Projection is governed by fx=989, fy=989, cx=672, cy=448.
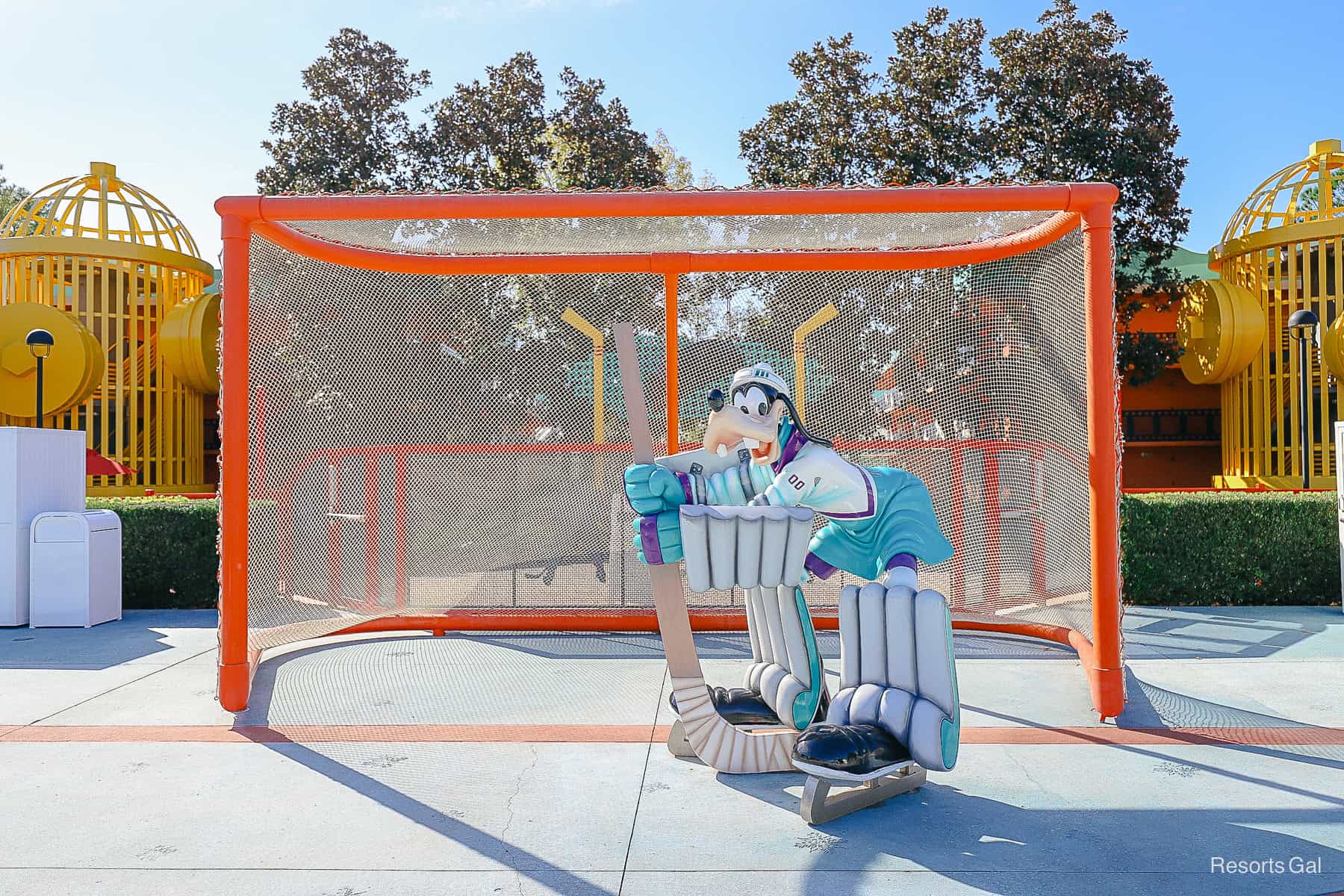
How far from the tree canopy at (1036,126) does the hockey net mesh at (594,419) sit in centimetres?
760

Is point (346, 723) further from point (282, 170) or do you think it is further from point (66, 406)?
point (282, 170)

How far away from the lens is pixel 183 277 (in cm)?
1406

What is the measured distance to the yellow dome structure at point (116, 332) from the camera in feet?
41.0

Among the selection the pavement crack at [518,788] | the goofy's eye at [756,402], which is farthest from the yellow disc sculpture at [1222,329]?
the pavement crack at [518,788]

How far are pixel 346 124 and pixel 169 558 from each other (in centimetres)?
946

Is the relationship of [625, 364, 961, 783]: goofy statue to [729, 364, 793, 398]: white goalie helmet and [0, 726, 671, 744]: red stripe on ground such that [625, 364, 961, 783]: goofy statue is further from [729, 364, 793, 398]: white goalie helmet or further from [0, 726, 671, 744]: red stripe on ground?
[0, 726, 671, 744]: red stripe on ground

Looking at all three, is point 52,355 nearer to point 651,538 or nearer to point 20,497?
point 20,497

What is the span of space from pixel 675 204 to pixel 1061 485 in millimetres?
2970

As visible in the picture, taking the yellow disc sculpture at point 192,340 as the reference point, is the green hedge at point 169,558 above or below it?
below

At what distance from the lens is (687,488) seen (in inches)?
147

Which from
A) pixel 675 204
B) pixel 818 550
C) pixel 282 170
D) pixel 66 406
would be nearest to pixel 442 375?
pixel 675 204

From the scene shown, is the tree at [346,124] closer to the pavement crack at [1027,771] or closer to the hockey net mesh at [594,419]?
the hockey net mesh at [594,419]

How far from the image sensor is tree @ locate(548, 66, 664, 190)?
15.1 meters

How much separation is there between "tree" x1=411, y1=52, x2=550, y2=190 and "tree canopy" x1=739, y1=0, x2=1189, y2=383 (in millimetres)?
4325
